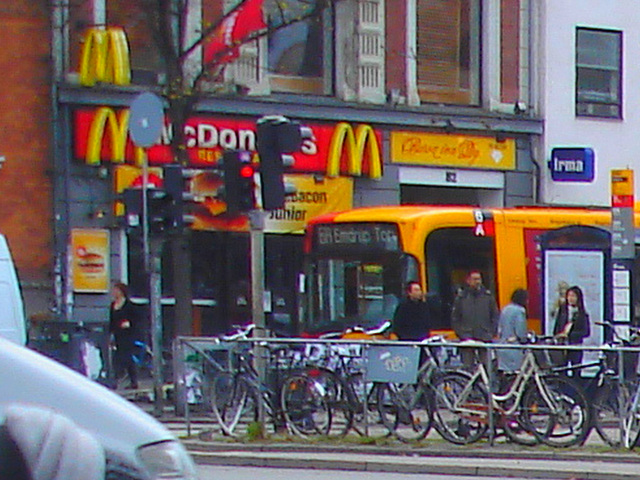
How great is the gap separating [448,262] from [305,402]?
7.47 meters

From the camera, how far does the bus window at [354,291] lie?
24.0m

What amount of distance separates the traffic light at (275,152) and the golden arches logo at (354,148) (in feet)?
44.6

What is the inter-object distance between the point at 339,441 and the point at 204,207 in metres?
12.8

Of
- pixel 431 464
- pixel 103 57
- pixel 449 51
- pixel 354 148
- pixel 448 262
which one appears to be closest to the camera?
pixel 431 464

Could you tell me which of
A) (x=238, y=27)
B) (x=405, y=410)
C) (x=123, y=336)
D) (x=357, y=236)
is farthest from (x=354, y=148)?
(x=405, y=410)

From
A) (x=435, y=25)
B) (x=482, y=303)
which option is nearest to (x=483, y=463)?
(x=482, y=303)

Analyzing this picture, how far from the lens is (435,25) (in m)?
32.9

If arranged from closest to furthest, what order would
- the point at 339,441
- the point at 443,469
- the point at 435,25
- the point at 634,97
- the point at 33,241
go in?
the point at 443,469, the point at 339,441, the point at 33,241, the point at 435,25, the point at 634,97

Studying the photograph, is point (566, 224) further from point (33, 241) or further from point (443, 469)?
point (443, 469)

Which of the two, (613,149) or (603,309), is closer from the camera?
(603,309)

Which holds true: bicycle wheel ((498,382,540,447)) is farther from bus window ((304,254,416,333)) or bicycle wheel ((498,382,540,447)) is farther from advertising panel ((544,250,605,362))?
bus window ((304,254,416,333))

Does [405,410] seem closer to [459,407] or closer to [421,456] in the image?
[459,407]

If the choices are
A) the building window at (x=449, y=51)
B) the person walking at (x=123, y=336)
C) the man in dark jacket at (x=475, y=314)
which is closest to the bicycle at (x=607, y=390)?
the man in dark jacket at (x=475, y=314)

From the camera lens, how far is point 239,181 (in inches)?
687
